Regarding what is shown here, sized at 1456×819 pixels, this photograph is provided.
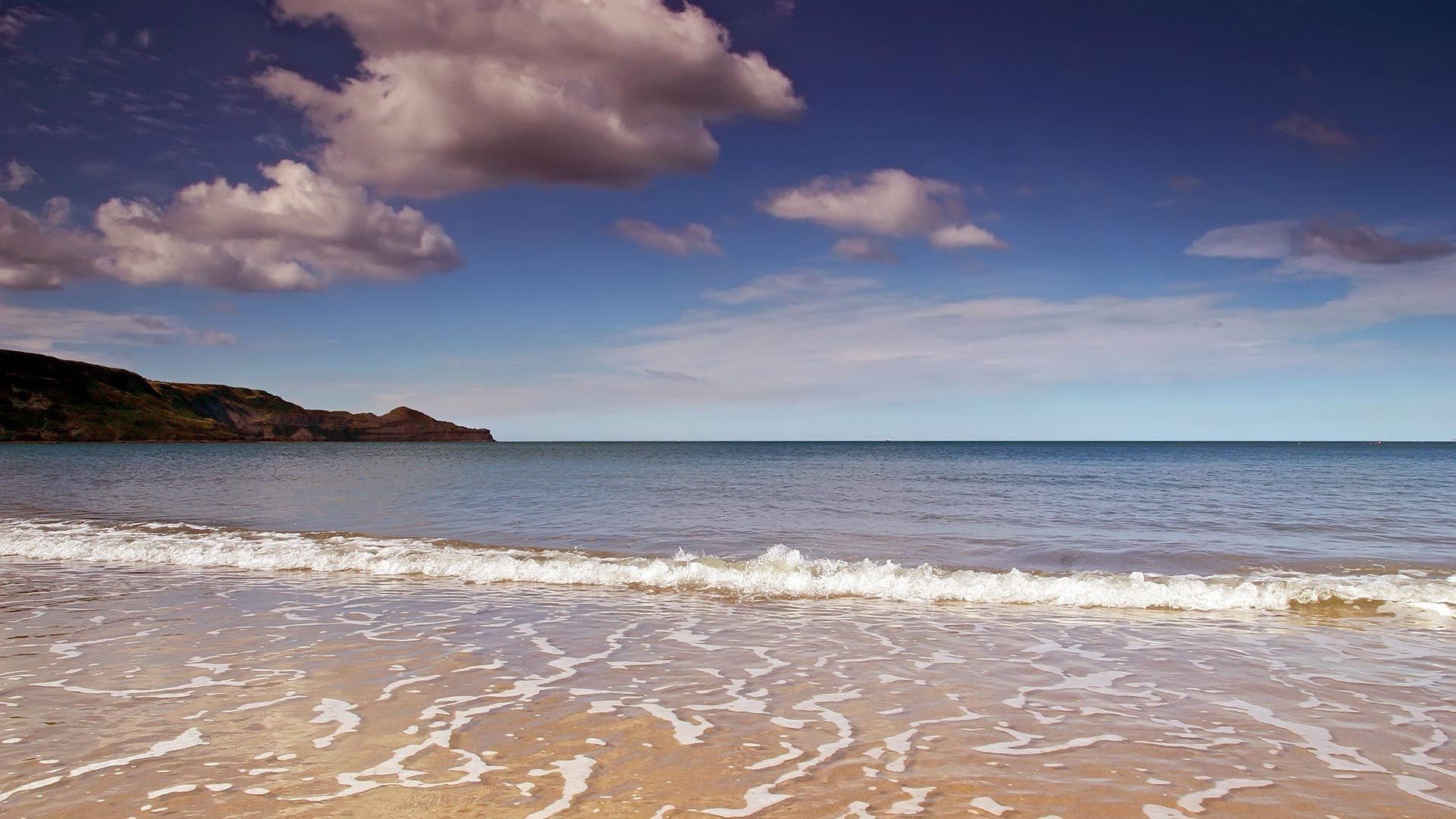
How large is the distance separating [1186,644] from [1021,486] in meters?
36.7

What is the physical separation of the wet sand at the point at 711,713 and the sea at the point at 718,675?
40 millimetres

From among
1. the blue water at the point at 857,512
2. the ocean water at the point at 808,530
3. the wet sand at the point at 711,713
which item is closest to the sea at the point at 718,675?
the wet sand at the point at 711,713

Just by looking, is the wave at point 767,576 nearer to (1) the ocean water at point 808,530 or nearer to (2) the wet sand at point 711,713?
(1) the ocean water at point 808,530

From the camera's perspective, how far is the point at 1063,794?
202 inches

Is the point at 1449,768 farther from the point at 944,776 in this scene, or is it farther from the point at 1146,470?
the point at 1146,470

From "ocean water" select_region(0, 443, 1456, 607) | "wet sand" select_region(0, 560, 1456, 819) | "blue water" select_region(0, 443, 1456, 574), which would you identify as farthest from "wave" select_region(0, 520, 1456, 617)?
"blue water" select_region(0, 443, 1456, 574)

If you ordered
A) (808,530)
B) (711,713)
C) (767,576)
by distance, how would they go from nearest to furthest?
1. (711,713)
2. (767,576)
3. (808,530)

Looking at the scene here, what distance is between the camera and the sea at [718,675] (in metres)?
5.23

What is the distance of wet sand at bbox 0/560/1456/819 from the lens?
511 centimetres

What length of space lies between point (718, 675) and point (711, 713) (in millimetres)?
1347

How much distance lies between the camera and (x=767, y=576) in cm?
1480

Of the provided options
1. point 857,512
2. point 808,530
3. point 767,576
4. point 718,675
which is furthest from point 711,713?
point 857,512

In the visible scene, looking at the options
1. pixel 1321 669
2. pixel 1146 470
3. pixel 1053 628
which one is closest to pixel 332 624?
pixel 1053 628

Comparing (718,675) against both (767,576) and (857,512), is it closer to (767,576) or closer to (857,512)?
A: (767,576)
